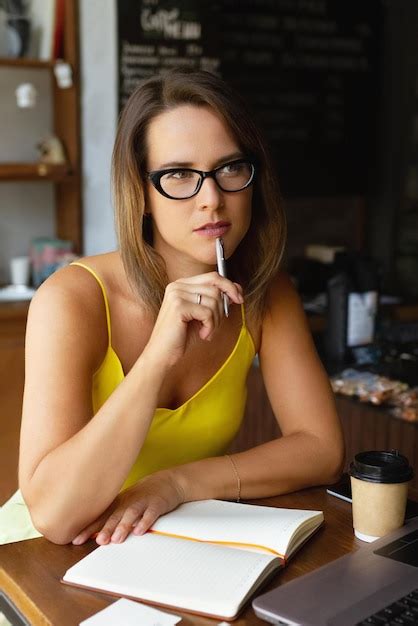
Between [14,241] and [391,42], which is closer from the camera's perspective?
[14,241]

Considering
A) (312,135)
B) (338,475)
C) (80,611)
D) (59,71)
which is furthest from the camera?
(312,135)

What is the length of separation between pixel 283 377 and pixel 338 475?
0.24 m

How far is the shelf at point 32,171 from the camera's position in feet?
10.9

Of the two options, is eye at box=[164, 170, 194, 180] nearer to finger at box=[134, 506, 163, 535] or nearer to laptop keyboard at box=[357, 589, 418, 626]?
finger at box=[134, 506, 163, 535]

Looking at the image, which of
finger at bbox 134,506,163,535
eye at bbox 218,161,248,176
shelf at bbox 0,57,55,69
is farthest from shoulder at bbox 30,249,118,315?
shelf at bbox 0,57,55,69

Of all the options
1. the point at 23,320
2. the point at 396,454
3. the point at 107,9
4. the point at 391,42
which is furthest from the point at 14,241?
the point at 396,454

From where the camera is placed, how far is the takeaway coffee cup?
1.21 m

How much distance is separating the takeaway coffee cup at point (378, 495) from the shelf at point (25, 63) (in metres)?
2.56

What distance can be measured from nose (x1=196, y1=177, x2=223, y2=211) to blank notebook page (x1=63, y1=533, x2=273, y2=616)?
571 millimetres

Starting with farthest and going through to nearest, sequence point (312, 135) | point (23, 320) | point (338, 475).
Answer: point (312, 135)
point (23, 320)
point (338, 475)

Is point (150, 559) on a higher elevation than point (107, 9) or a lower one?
lower

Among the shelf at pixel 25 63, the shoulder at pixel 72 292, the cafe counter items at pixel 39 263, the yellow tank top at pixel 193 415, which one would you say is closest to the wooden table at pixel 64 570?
the yellow tank top at pixel 193 415

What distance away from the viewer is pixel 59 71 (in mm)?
3447

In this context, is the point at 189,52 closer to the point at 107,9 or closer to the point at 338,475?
the point at 107,9
